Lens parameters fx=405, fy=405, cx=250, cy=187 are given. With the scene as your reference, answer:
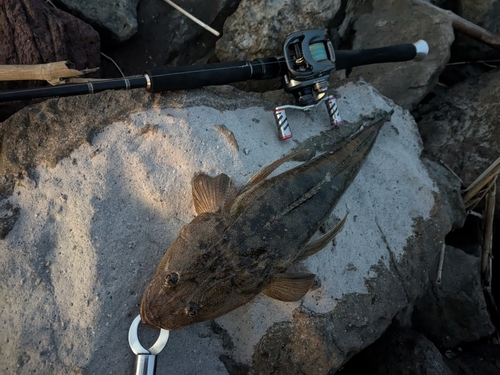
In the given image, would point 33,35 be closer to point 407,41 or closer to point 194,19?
point 194,19

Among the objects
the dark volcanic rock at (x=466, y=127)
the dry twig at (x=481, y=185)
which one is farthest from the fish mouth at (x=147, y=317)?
the dark volcanic rock at (x=466, y=127)

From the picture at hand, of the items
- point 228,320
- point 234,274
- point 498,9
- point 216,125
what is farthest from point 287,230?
point 498,9

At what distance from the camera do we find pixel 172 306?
2.57m

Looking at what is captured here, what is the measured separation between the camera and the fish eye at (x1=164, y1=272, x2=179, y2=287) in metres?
2.56

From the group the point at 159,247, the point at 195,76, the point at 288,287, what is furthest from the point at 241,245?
the point at 195,76

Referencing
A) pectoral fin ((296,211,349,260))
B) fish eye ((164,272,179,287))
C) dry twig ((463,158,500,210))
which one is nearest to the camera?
fish eye ((164,272,179,287))

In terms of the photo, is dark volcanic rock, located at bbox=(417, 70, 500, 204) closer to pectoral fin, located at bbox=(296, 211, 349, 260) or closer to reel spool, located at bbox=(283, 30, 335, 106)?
reel spool, located at bbox=(283, 30, 335, 106)

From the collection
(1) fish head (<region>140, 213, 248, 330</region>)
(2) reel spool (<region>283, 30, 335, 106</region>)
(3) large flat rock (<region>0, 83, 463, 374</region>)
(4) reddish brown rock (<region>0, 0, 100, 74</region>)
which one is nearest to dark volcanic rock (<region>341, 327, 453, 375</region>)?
(3) large flat rock (<region>0, 83, 463, 374</region>)

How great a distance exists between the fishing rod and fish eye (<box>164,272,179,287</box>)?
1497 millimetres

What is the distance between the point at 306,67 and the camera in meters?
3.49

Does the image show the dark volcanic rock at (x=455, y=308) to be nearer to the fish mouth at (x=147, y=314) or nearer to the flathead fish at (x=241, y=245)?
the flathead fish at (x=241, y=245)

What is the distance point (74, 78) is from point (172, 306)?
6.73 feet

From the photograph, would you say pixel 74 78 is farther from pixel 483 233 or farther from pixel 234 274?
pixel 483 233

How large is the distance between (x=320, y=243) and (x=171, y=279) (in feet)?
3.85
